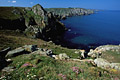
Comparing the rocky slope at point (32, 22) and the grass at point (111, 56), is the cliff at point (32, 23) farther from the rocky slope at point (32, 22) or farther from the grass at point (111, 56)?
the grass at point (111, 56)

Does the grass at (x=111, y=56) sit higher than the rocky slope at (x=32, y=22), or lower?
lower

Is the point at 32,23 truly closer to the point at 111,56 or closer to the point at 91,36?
the point at 91,36

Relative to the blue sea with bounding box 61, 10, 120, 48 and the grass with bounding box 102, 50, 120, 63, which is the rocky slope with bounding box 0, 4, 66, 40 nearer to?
the blue sea with bounding box 61, 10, 120, 48

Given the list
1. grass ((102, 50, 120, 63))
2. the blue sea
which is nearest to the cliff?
the blue sea

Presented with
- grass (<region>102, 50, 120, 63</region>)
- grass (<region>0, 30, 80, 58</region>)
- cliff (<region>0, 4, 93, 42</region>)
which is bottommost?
grass (<region>102, 50, 120, 63</region>)

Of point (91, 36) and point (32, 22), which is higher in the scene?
point (32, 22)

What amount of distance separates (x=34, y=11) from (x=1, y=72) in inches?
3066

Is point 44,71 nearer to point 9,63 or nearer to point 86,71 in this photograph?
Result: point 86,71

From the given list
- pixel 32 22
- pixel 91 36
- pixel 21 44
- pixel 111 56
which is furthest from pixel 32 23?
pixel 111 56

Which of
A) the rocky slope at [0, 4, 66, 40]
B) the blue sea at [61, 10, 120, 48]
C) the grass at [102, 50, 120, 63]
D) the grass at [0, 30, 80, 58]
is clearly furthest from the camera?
the blue sea at [61, 10, 120, 48]

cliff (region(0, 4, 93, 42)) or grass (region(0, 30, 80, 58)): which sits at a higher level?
cliff (region(0, 4, 93, 42))

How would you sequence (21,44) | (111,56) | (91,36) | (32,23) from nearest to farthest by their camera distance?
(21,44), (111,56), (32,23), (91,36)

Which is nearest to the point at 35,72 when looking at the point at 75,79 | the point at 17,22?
the point at 75,79

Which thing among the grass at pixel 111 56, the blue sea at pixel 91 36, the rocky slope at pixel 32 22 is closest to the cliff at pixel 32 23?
the rocky slope at pixel 32 22
